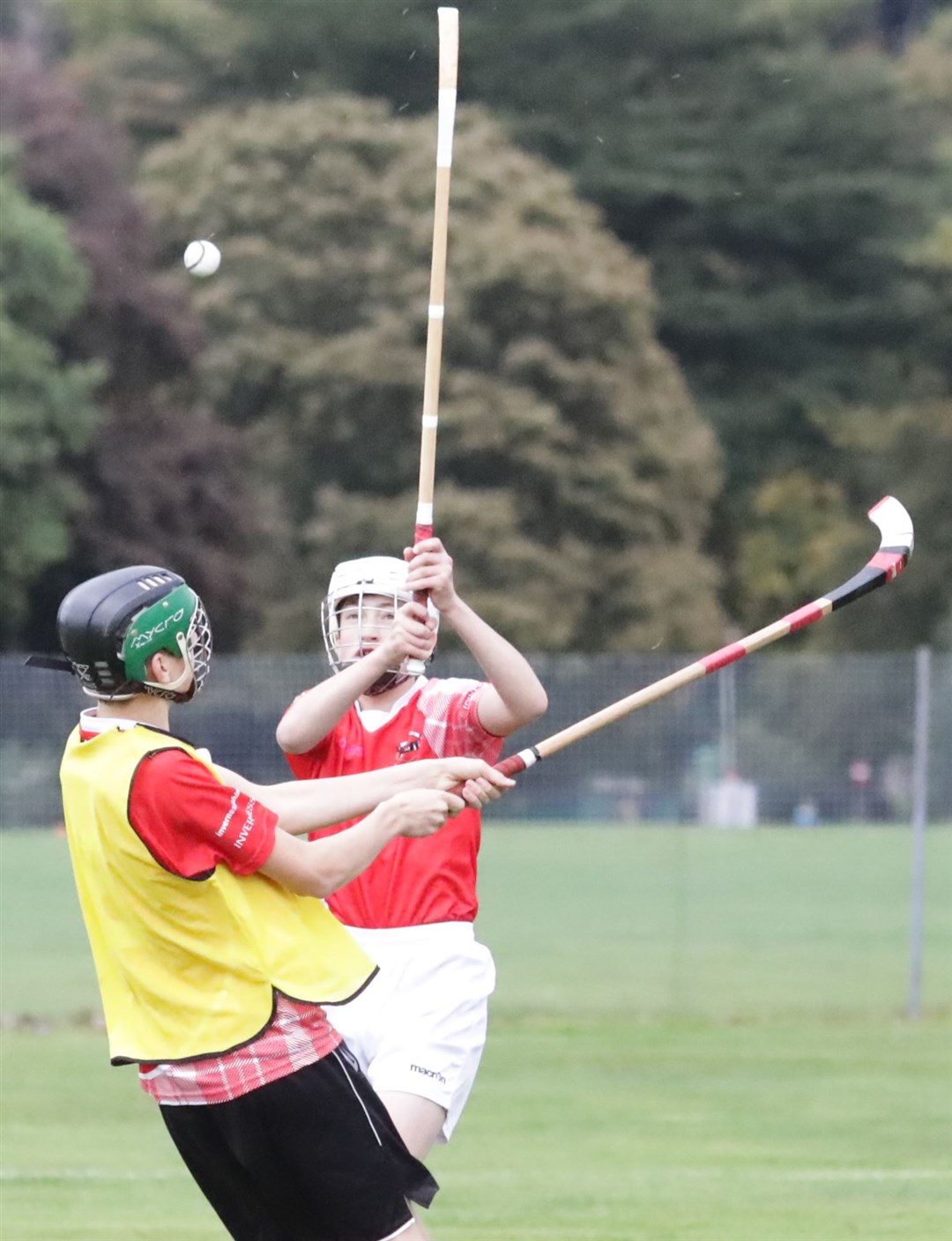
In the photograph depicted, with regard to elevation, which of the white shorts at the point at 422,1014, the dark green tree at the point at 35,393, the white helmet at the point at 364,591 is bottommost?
the white shorts at the point at 422,1014

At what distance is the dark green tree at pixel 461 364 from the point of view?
40062mm

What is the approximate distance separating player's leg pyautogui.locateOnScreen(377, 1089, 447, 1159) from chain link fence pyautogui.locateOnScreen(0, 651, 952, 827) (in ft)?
25.6

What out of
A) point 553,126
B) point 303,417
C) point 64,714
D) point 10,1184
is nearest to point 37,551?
point 303,417

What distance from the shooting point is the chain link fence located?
45.2 feet

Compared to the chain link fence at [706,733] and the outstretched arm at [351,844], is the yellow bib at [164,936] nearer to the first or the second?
the outstretched arm at [351,844]

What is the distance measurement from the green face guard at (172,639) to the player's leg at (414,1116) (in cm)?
145

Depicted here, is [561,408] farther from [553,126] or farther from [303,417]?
[553,126]

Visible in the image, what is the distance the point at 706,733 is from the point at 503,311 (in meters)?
27.3

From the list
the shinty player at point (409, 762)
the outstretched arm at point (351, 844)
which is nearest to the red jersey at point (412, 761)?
the shinty player at point (409, 762)

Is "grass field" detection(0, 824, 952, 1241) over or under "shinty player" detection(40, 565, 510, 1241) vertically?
under

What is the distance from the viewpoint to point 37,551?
37281 millimetres

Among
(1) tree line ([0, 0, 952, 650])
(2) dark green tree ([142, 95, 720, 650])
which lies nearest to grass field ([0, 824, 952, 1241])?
(1) tree line ([0, 0, 952, 650])

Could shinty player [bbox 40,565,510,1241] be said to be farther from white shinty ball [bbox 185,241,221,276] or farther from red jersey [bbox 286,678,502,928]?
white shinty ball [bbox 185,241,221,276]

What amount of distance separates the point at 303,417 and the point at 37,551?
651 centimetres
